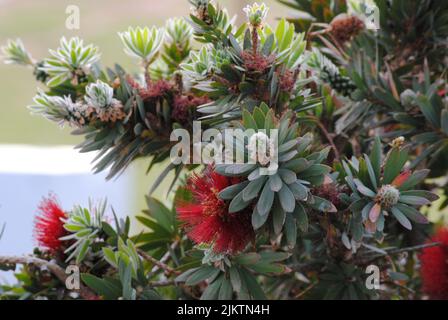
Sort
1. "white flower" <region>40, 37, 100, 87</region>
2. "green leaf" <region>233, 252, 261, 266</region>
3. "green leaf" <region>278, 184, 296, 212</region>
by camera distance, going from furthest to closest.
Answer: "white flower" <region>40, 37, 100, 87</region>, "green leaf" <region>233, 252, 261, 266</region>, "green leaf" <region>278, 184, 296, 212</region>

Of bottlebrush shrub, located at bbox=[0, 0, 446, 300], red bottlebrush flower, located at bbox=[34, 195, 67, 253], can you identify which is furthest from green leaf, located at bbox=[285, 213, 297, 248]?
red bottlebrush flower, located at bbox=[34, 195, 67, 253]

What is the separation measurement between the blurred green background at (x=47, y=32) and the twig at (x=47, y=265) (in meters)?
3.43

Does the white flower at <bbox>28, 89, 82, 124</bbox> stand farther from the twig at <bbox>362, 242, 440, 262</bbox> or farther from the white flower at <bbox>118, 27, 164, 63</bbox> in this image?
the twig at <bbox>362, 242, 440, 262</bbox>

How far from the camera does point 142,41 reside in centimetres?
81

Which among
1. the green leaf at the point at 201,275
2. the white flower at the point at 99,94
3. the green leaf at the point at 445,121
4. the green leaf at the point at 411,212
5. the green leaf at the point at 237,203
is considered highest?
the white flower at the point at 99,94

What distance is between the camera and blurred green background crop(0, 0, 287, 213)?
439cm

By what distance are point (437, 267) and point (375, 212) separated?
26 cm

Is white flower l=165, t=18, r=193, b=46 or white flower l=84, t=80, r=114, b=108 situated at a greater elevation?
white flower l=165, t=18, r=193, b=46

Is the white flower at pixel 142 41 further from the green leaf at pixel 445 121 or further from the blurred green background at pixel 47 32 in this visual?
the blurred green background at pixel 47 32

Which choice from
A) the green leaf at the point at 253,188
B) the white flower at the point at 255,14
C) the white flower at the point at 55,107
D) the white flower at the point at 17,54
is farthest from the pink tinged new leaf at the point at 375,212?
the white flower at the point at 17,54

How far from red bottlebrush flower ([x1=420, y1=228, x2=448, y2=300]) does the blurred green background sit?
3491 mm

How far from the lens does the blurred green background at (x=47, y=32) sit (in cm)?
439
